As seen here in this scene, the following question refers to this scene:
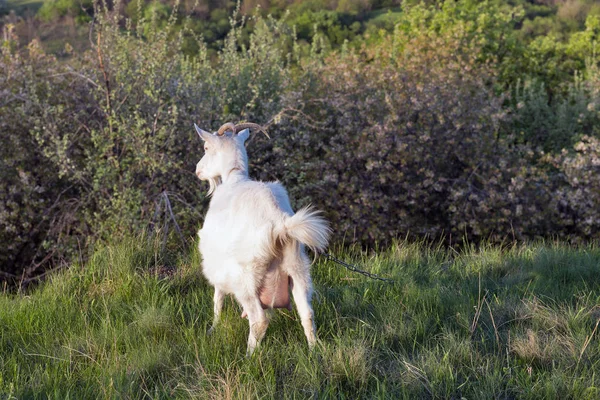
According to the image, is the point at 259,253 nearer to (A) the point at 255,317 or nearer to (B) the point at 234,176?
(A) the point at 255,317

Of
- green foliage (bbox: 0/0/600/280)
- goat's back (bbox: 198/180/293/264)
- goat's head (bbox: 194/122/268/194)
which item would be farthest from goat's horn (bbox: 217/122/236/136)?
green foliage (bbox: 0/0/600/280)

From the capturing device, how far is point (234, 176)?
14.7 ft

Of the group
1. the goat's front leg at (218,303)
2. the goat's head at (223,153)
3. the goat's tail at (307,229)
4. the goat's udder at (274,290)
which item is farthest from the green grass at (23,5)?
the goat's tail at (307,229)

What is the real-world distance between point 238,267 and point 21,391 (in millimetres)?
1346

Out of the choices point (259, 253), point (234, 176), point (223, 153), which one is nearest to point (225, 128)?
point (223, 153)

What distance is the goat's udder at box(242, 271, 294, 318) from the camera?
153 inches

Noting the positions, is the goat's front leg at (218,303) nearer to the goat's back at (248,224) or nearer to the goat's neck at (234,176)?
the goat's back at (248,224)

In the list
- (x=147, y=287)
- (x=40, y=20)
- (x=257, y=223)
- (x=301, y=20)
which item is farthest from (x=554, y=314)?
(x=40, y=20)

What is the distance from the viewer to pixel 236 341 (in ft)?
13.2

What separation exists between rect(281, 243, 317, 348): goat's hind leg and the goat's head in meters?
0.96

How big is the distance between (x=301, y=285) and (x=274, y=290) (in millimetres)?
178

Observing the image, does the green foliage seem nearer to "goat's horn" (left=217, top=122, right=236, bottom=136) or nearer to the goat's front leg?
"goat's horn" (left=217, top=122, right=236, bottom=136)

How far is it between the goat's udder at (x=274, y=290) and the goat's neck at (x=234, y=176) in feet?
2.76

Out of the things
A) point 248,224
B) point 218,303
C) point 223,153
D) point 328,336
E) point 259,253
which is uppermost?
point 223,153
